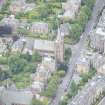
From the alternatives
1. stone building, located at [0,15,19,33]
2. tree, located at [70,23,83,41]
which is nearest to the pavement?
tree, located at [70,23,83,41]

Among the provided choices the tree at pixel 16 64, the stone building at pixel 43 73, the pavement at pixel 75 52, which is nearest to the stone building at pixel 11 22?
the tree at pixel 16 64

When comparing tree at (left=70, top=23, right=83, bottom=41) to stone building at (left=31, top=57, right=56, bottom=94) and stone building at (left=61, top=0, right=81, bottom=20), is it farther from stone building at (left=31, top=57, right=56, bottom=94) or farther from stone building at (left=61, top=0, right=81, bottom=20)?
stone building at (left=31, top=57, right=56, bottom=94)

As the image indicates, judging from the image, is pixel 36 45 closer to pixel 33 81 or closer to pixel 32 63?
pixel 32 63

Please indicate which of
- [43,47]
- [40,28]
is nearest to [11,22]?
[40,28]

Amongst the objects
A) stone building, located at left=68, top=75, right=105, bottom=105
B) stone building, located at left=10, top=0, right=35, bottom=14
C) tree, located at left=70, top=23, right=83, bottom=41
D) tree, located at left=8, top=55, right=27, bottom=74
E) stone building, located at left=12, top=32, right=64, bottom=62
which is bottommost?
stone building, located at left=68, top=75, right=105, bottom=105

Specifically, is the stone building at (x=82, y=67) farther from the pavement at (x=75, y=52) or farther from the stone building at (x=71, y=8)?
the stone building at (x=71, y=8)

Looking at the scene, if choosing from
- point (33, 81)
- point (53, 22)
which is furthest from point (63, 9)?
point (33, 81)
